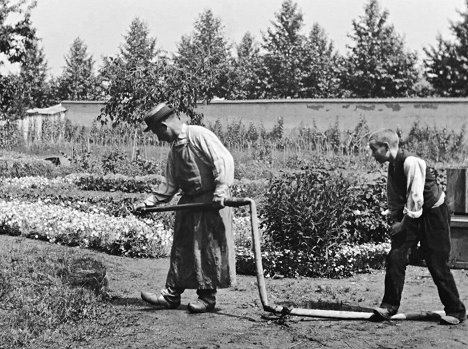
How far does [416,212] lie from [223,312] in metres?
1.76

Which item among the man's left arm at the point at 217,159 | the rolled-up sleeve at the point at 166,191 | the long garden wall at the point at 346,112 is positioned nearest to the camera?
the man's left arm at the point at 217,159

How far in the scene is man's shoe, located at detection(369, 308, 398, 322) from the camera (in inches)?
228

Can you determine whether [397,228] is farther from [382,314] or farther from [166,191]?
[166,191]

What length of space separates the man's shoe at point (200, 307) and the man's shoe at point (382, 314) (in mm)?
1297

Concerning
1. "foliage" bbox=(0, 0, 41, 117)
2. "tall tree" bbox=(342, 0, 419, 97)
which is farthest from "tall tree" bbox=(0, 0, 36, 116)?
"tall tree" bbox=(342, 0, 419, 97)

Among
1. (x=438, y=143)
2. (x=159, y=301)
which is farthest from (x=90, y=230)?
(x=438, y=143)

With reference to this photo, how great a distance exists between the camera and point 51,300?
20.1 feet

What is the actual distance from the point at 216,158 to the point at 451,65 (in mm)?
32876

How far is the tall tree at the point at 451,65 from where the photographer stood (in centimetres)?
3638

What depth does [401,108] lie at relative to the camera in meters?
25.3

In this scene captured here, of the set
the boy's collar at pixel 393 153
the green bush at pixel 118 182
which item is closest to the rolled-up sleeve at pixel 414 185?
the boy's collar at pixel 393 153

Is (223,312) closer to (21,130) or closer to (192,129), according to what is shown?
(192,129)

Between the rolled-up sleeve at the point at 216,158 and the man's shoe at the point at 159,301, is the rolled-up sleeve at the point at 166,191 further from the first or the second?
the man's shoe at the point at 159,301

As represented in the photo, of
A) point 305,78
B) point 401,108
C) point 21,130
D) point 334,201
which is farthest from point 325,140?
point 334,201
